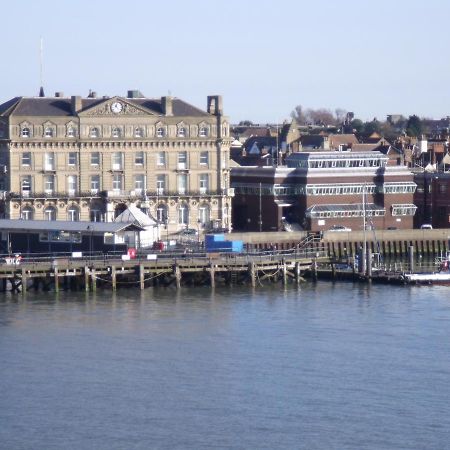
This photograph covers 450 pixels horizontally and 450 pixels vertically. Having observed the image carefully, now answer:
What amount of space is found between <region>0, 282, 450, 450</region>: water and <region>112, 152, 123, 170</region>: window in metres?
20.8

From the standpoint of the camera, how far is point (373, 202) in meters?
89.3

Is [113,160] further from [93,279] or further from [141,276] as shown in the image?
[93,279]

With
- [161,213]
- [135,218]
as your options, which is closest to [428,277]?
[135,218]

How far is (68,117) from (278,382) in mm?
40032

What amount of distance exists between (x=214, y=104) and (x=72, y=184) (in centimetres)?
990

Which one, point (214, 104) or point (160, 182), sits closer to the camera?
point (160, 182)

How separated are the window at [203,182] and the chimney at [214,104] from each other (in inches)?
155

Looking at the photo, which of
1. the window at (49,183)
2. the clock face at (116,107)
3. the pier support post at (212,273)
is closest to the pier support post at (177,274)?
the pier support post at (212,273)

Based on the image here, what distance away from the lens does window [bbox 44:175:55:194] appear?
83.2m

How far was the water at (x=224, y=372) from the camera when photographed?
132 ft

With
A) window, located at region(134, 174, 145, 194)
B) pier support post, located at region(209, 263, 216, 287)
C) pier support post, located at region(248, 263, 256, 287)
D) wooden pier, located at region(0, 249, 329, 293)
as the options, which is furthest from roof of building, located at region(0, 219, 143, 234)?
window, located at region(134, 174, 145, 194)

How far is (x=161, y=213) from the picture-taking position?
278 feet

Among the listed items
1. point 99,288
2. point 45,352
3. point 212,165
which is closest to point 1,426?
point 45,352

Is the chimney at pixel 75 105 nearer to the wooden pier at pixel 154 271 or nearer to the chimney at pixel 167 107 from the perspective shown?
the chimney at pixel 167 107
